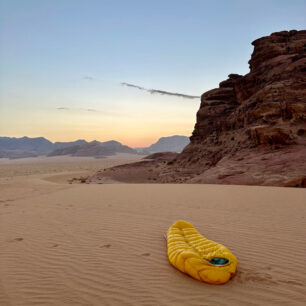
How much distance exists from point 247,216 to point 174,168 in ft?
54.6

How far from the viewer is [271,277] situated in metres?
3.05

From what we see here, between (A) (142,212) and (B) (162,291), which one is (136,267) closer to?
(B) (162,291)

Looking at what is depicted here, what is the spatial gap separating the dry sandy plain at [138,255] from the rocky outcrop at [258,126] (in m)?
5.67

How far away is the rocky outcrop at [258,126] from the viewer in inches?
505

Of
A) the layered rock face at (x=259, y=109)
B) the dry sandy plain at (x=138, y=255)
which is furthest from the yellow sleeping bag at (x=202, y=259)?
the layered rock face at (x=259, y=109)

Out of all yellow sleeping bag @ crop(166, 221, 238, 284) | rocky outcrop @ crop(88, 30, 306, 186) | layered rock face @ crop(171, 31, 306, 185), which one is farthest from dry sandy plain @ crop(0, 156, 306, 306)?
layered rock face @ crop(171, 31, 306, 185)

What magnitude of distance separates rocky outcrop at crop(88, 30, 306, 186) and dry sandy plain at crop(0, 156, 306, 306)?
567 centimetres

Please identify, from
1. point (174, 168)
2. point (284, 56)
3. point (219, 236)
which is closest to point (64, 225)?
point (219, 236)

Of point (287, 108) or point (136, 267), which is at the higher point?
point (287, 108)

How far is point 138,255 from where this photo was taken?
3.79 meters

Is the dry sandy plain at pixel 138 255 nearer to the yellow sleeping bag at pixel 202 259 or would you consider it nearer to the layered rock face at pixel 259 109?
the yellow sleeping bag at pixel 202 259

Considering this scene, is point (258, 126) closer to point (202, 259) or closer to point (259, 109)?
point (259, 109)

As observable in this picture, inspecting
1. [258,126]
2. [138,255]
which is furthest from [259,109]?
[138,255]

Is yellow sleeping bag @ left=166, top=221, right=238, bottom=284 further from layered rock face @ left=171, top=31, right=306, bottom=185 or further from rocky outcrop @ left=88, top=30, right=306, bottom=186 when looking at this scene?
layered rock face @ left=171, top=31, right=306, bottom=185
